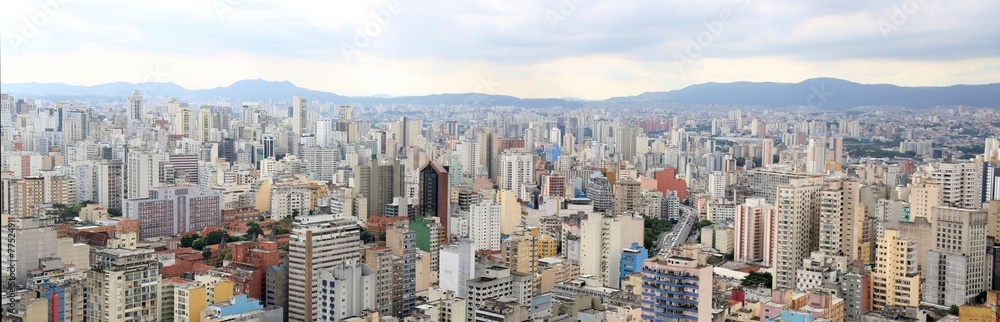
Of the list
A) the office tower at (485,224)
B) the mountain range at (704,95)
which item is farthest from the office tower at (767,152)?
the office tower at (485,224)

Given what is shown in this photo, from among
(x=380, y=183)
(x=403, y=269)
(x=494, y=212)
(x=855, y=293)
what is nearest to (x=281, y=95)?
(x=380, y=183)

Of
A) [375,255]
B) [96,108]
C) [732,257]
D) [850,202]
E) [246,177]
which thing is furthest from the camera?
[96,108]

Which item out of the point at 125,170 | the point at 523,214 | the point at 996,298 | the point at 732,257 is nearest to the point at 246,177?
the point at 125,170

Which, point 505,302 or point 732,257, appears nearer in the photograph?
point 505,302

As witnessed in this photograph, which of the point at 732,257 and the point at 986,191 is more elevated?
the point at 986,191

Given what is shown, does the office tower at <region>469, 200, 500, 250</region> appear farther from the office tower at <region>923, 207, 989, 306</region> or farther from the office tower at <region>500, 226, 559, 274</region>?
the office tower at <region>923, 207, 989, 306</region>

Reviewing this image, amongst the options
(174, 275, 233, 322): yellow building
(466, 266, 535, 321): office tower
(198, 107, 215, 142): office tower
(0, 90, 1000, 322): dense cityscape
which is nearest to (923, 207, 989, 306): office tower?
(0, 90, 1000, 322): dense cityscape

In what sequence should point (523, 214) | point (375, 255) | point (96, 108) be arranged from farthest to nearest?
point (96, 108), point (523, 214), point (375, 255)

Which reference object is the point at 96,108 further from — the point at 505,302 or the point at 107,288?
the point at 505,302
